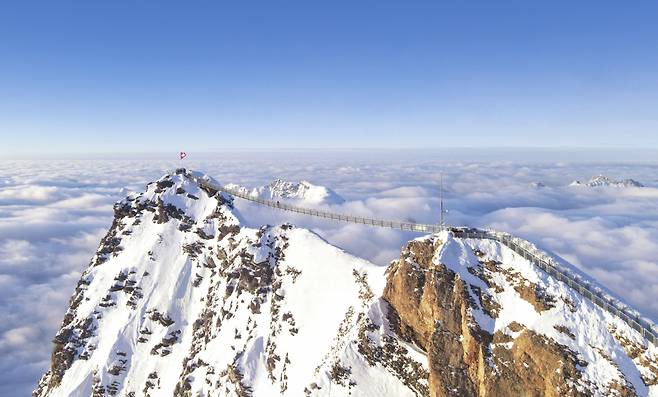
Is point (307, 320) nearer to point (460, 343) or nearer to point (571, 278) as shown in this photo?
point (460, 343)

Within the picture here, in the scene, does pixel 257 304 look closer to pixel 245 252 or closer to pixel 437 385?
pixel 245 252

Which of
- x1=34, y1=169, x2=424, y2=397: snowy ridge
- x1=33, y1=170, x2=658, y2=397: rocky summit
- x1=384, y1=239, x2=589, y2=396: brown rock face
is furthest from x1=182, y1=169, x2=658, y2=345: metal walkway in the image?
x1=34, y1=169, x2=424, y2=397: snowy ridge

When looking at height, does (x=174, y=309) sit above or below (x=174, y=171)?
below

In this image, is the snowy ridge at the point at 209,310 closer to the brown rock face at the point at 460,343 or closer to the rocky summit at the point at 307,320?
the rocky summit at the point at 307,320

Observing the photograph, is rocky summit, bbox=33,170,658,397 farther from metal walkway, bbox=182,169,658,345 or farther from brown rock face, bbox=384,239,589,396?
metal walkway, bbox=182,169,658,345

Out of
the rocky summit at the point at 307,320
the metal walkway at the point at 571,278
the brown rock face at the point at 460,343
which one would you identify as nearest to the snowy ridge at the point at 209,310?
the rocky summit at the point at 307,320

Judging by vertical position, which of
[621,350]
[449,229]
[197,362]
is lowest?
[197,362]

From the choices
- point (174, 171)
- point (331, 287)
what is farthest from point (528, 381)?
point (174, 171)
